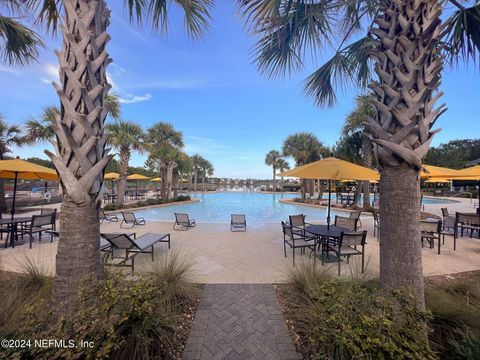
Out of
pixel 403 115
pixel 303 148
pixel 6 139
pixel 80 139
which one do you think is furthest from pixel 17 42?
pixel 303 148

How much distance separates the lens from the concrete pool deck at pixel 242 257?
411 cm

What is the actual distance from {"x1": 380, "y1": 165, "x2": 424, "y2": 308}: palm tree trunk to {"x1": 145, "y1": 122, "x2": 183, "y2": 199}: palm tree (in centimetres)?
1818

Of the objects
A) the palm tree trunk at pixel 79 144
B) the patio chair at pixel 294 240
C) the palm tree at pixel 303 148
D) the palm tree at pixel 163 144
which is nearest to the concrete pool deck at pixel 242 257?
the patio chair at pixel 294 240

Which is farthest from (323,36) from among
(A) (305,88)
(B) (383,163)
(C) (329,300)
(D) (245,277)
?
(D) (245,277)

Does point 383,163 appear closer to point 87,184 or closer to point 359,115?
point 87,184

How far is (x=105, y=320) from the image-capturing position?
4.98ft

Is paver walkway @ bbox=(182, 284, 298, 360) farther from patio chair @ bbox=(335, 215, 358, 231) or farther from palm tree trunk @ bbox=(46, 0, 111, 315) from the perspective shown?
patio chair @ bbox=(335, 215, 358, 231)

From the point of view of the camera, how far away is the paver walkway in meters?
2.19

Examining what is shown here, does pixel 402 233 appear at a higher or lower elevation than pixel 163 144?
lower

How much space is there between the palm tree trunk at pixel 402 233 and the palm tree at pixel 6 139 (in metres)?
17.7

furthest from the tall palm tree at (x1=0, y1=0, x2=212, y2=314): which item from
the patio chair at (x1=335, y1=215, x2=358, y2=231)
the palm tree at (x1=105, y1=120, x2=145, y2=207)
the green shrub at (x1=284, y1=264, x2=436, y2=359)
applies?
the palm tree at (x1=105, y1=120, x2=145, y2=207)

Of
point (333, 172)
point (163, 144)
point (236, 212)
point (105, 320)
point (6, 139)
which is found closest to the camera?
point (105, 320)

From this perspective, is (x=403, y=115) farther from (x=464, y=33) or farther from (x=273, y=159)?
(x=273, y=159)

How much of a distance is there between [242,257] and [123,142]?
13323 millimetres
